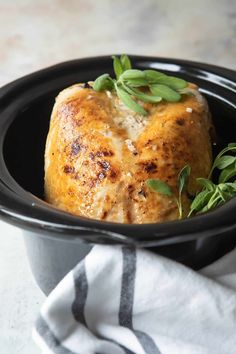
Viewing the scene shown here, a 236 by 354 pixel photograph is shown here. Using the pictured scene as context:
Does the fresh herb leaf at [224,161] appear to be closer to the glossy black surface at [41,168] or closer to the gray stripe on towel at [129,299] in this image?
the glossy black surface at [41,168]

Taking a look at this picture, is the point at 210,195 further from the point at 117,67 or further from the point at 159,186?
the point at 117,67

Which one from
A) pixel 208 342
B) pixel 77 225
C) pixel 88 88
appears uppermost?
pixel 88 88

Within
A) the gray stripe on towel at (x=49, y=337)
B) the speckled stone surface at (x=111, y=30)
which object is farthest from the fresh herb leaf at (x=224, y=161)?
the speckled stone surface at (x=111, y=30)

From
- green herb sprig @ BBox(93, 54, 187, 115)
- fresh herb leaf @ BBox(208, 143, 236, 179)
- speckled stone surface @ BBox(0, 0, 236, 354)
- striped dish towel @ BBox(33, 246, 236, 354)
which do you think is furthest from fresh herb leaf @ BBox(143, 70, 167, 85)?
speckled stone surface @ BBox(0, 0, 236, 354)

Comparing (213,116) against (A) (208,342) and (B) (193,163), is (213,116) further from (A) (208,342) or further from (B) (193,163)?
(A) (208,342)

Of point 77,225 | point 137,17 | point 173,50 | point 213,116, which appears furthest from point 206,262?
point 137,17

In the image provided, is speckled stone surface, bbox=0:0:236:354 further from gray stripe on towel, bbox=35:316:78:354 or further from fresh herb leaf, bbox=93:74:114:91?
gray stripe on towel, bbox=35:316:78:354

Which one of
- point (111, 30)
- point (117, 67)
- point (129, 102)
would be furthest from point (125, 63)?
point (111, 30)
